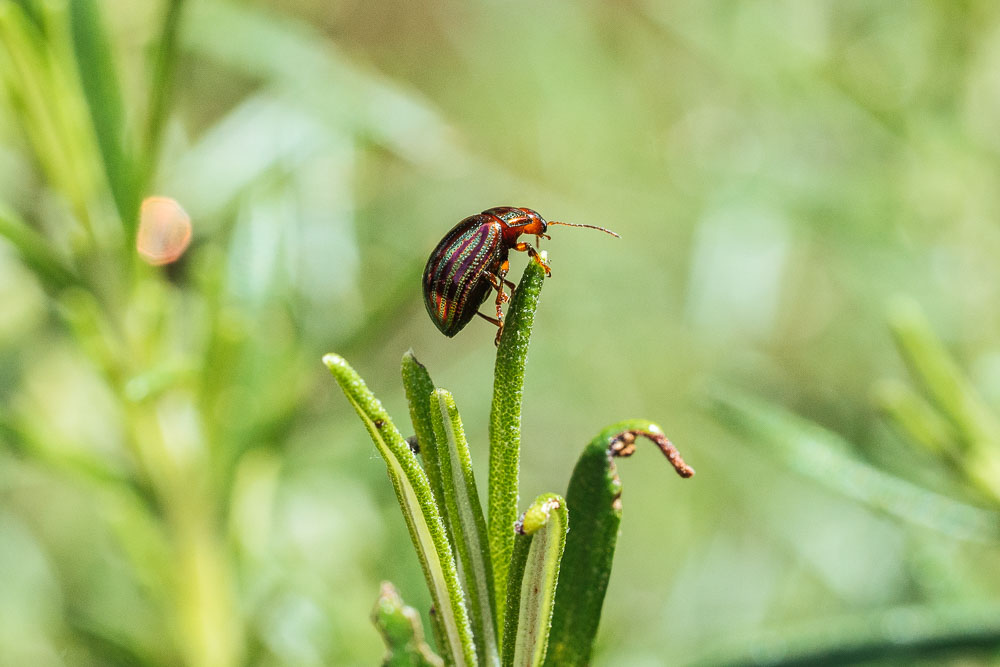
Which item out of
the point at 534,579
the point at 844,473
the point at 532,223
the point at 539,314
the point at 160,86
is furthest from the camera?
the point at 539,314

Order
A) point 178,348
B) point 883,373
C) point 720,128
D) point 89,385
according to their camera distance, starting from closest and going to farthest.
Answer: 1. point 178,348
2. point 89,385
3. point 883,373
4. point 720,128

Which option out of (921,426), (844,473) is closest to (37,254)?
(844,473)

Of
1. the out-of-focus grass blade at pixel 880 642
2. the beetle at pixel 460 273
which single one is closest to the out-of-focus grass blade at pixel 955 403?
the out-of-focus grass blade at pixel 880 642

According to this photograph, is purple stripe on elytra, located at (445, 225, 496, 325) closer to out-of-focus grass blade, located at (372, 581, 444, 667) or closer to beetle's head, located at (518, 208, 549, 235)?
beetle's head, located at (518, 208, 549, 235)

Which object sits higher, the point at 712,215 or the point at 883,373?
the point at 712,215

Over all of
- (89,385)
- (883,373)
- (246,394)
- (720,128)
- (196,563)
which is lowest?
(196,563)

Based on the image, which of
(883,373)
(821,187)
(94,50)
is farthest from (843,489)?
(883,373)

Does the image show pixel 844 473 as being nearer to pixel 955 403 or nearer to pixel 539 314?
pixel 955 403

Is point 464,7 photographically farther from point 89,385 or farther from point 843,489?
point 843,489
